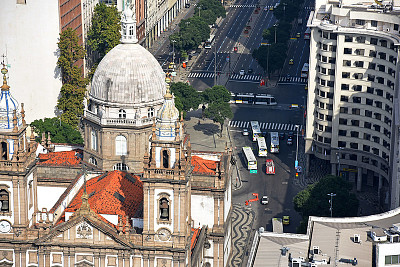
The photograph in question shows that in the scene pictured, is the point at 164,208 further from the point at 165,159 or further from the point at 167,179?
the point at 165,159

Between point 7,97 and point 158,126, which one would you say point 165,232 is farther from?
point 7,97

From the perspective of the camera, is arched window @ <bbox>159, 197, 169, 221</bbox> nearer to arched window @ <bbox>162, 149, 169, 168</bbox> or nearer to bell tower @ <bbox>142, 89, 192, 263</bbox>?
bell tower @ <bbox>142, 89, 192, 263</bbox>

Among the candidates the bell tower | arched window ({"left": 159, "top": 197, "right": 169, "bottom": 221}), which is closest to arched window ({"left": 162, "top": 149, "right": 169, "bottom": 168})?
the bell tower

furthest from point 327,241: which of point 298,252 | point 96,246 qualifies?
point 96,246

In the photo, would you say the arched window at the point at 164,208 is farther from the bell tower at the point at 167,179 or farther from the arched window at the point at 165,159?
the arched window at the point at 165,159

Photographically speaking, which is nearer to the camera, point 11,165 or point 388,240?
point 388,240

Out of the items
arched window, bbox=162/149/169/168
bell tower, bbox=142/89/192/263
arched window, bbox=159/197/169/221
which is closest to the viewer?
bell tower, bbox=142/89/192/263

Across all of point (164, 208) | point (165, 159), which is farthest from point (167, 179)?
point (164, 208)
